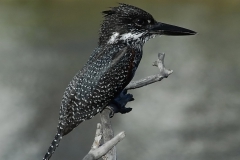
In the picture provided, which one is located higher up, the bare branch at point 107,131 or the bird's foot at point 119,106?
the bird's foot at point 119,106

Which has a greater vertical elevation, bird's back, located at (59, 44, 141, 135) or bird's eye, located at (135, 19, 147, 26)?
bird's eye, located at (135, 19, 147, 26)

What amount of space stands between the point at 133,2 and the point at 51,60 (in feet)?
2.81

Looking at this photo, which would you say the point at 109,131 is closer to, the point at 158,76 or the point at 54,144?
the point at 54,144

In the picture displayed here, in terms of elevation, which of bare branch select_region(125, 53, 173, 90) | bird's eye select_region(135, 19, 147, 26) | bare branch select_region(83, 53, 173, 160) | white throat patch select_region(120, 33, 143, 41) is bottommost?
bare branch select_region(83, 53, 173, 160)

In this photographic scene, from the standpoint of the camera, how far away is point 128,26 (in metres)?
1.60

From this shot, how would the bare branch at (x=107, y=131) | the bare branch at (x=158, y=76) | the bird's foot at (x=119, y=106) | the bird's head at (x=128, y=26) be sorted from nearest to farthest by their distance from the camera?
1. the bare branch at (x=107, y=131)
2. the bird's head at (x=128, y=26)
3. the bird's foot at (x=119, y=106)
4. the bare branch at (x=158, y=76)

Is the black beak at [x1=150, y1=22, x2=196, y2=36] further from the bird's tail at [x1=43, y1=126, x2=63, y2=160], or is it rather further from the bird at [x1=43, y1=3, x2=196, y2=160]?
the bird's tail at [x1=43, y1=126, x2=63, y2=160]

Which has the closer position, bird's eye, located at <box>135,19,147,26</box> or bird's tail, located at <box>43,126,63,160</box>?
bird's tail, located at <box>43,126,63,160</box>

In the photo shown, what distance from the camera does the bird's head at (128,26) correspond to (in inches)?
Result: 62.7

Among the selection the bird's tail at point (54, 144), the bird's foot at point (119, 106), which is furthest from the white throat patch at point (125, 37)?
the bird's tail at point (54, 144)

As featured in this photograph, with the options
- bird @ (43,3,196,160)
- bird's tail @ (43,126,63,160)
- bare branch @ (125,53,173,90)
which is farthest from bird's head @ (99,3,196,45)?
bird's tail @ (43,126,63,160)

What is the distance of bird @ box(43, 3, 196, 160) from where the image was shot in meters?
1.56

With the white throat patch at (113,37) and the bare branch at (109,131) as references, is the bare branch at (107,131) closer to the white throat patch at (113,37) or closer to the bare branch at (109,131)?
the bare branch at (109,131)

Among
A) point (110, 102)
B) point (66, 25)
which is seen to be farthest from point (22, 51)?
point (110, 102)
